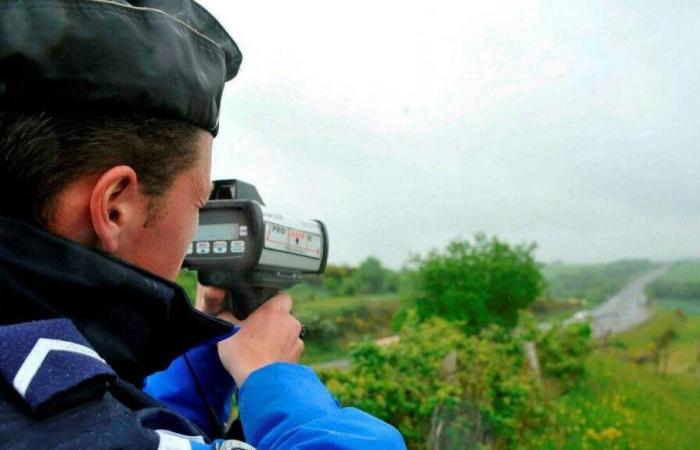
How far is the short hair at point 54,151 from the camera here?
3.36 ft

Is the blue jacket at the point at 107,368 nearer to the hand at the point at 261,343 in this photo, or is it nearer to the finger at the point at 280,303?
the hand at the point at 261,343

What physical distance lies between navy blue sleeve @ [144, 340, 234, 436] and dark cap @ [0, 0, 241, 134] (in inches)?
27.0

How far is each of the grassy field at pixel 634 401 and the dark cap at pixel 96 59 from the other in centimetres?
448

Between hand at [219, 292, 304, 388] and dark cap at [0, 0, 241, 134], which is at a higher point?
dark cap at [0, 0, 241, 134]

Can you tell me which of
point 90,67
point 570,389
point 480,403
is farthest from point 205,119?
point 570,389

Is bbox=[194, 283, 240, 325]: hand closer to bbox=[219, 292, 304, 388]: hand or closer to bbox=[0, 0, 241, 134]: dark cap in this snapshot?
bbox=[219, 292, 304, 388]: hand

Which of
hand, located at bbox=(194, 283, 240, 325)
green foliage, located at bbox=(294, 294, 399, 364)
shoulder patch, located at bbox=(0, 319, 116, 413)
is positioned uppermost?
shoulder patch, located at bbox=(0, 319, 116, 413)

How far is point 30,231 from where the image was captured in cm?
102

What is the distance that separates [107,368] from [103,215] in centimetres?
21

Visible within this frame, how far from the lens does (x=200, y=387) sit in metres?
1.61

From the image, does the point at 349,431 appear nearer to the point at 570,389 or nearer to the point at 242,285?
the point at 242,285

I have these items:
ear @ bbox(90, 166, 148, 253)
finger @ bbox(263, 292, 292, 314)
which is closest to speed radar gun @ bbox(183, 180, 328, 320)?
finger @ bbox(263, 292, 292, 314)

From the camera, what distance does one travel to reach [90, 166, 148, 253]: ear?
1.05m

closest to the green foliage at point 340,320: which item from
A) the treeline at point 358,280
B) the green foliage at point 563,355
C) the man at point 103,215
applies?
the treeline at point 358,280
